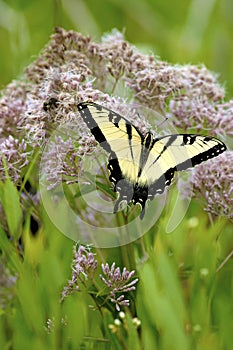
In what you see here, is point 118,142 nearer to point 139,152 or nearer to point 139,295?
point 139,152

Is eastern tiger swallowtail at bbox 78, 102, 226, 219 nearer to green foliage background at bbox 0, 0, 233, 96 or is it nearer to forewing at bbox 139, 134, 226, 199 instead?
forewing at bbox 139, 134, 226, 199

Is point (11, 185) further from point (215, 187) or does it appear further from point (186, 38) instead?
point (186, 38)

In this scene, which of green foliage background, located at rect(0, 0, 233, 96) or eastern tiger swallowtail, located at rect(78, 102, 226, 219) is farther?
green foliage background, located at rect(0, 0, 233, 96)

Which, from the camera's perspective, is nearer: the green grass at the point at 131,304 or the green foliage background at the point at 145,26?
the green grass at the point at 131,304

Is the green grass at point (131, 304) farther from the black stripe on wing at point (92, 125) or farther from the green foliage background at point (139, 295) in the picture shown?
the black stripe on wing at point (92, 125)

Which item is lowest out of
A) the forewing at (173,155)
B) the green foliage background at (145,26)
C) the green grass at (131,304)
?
the green grass at (131,304)

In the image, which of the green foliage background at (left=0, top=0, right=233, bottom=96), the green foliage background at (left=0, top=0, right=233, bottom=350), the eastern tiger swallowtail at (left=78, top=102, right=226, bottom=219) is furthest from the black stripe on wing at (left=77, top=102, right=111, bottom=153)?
the green foliage background at (left=0, top=0, right=233, bottom=96)

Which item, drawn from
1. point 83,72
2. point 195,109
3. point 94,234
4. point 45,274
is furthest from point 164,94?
point 45,274

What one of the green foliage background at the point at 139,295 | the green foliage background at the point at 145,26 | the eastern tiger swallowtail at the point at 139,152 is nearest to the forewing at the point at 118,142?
the eastern tiger swallowtail at the point at 139,152
